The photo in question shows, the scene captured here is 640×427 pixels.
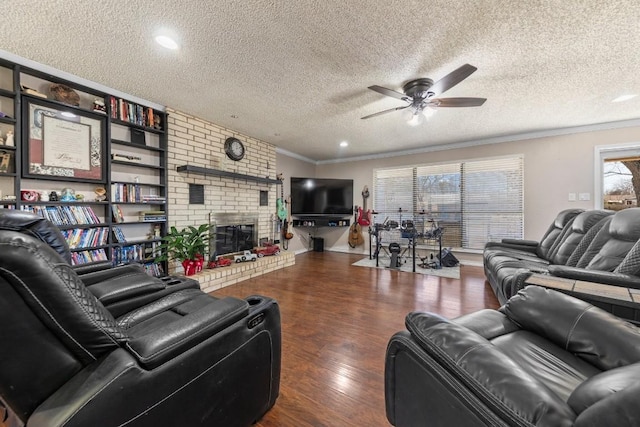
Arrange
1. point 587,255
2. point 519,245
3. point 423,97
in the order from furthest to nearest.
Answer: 1. point 519,245
2. point 423,97
3. point 587,255

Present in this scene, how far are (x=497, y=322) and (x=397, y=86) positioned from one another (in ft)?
7.63

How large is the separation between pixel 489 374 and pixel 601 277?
1805mm

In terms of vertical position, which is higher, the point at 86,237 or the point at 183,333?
the point at 86,237

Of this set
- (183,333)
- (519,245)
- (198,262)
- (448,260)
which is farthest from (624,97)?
(198,262)

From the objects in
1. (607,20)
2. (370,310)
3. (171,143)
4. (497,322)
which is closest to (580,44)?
(607,20)

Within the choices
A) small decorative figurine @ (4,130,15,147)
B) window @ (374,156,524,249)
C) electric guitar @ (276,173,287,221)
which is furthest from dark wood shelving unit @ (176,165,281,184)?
window @ (374,156,524,249)

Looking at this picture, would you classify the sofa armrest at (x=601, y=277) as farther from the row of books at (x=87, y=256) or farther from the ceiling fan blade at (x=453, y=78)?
the row of books at (x=87, y=256)

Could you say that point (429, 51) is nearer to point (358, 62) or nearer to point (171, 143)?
point (358, 62)

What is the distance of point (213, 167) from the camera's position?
12.5 ft

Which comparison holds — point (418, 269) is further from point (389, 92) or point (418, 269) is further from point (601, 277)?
point (389, 92)

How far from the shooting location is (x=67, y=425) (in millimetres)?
586

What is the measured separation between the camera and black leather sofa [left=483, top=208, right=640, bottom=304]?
1738 mm

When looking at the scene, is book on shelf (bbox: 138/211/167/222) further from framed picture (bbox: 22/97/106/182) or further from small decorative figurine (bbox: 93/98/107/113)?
small decorative figurine (bbox: 93/98/107/113)

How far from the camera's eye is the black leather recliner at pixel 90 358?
0.60m
